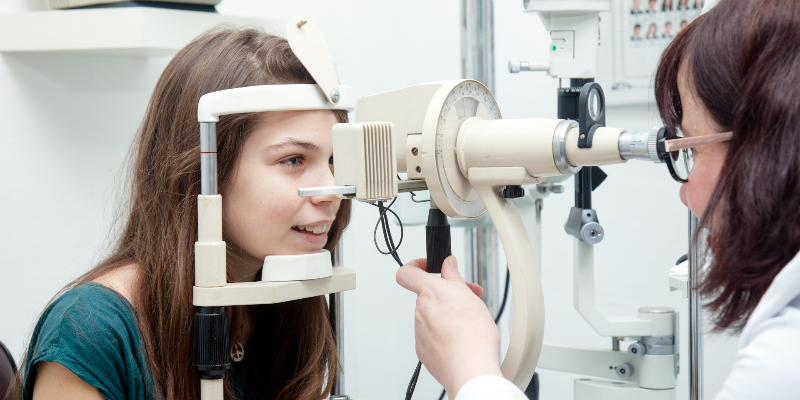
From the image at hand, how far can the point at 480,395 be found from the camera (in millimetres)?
667

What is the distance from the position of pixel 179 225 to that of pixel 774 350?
2.36 ft

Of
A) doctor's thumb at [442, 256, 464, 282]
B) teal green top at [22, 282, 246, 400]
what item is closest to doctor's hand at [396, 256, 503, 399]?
doctor's thumb at [442, 256, 464, 282]

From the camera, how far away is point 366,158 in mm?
755

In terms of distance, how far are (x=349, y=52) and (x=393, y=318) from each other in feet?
2.84

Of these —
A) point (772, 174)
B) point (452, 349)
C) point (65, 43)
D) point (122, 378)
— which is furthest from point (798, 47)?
point (65, 43)

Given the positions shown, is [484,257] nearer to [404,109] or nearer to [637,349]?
[637,349]

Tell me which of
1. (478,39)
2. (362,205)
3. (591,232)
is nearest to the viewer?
(591,232)

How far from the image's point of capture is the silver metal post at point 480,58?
1564 mm

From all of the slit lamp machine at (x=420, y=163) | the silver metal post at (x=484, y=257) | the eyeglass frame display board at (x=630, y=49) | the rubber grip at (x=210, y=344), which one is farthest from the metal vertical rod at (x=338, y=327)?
the eyeglass frame display board at (x=630, y=49)

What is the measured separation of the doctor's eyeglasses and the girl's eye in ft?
1.55

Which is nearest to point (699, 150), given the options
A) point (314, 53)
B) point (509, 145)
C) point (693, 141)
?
point (693, 141)

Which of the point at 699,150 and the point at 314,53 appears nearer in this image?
the point at 699,150

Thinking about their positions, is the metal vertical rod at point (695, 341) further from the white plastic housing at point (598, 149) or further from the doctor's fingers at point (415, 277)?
the doctor's fingers at point (415, 277)

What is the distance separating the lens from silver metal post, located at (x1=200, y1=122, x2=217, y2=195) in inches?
29.7
